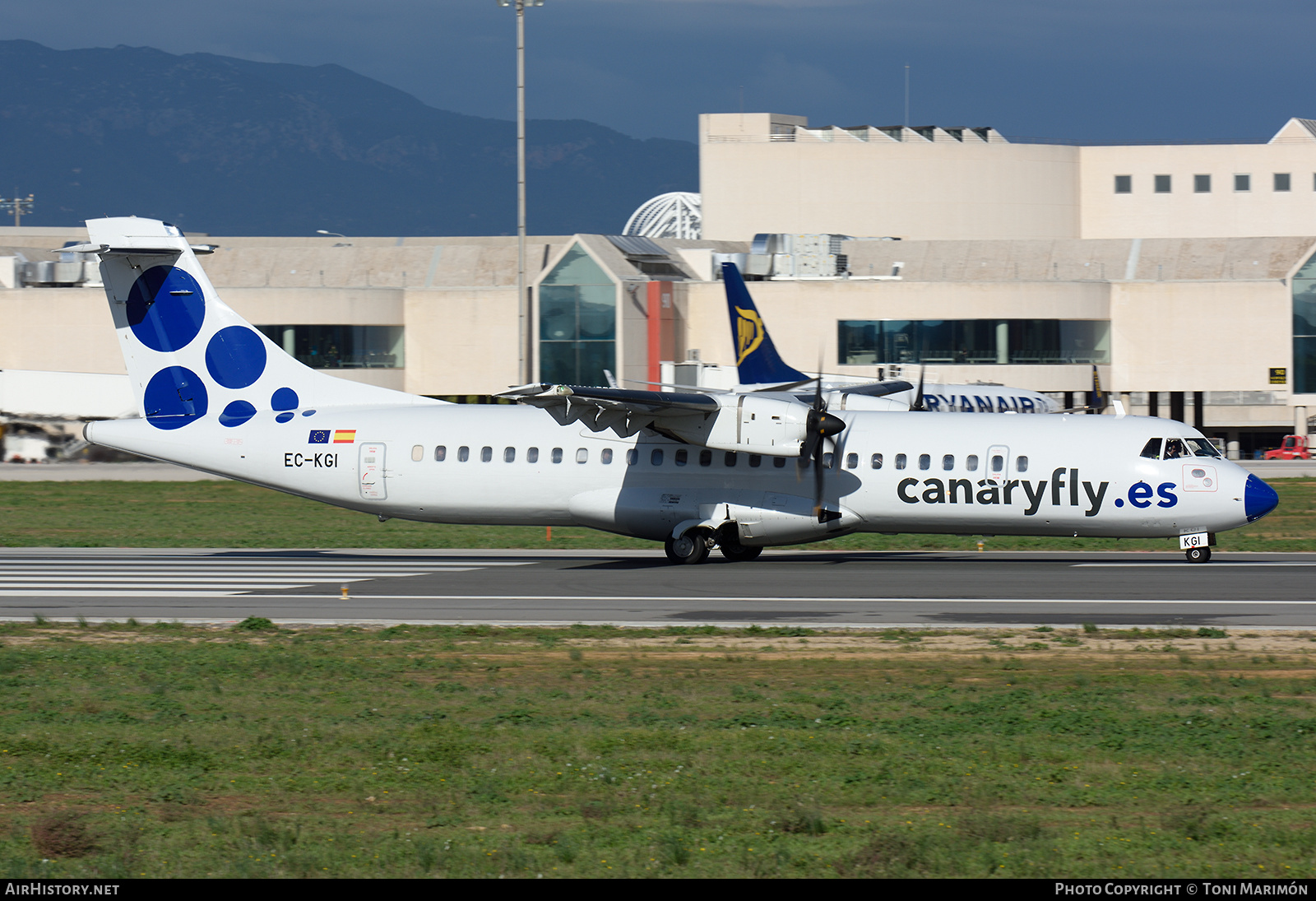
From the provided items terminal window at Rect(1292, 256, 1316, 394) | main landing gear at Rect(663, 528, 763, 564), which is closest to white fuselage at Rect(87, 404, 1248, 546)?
main landing gear at Rect(663, 528, 763, 564)

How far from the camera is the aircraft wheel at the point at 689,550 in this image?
27234mm

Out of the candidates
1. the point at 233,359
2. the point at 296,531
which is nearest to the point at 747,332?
the point at 296,531

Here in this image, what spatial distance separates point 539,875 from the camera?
8477mm

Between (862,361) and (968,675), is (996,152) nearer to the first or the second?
(862,361)

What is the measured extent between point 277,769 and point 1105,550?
2402 cm

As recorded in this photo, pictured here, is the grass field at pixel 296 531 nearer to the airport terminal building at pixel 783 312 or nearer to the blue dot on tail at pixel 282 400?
the blue dot on tail at pixel 282 400

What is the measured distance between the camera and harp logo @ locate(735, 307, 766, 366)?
4984 centimetres

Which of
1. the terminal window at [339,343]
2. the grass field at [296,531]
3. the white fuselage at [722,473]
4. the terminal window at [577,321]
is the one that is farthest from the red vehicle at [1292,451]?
the white fuselage at [722,473]

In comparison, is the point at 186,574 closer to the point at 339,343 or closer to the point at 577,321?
the point at 577,321

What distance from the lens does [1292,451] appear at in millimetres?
70875

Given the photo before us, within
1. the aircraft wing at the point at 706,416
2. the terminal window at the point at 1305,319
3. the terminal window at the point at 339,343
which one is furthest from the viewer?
the terminal window at the point at 1305,319

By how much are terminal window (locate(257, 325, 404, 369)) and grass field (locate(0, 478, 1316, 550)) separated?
24264mm

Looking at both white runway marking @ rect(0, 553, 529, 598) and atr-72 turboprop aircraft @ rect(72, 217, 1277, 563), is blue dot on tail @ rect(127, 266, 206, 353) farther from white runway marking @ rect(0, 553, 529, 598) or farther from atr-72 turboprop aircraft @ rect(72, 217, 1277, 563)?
white runway marking @ rect(0, 553, 529, 598)

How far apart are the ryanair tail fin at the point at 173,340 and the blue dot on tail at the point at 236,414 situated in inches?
0.7
